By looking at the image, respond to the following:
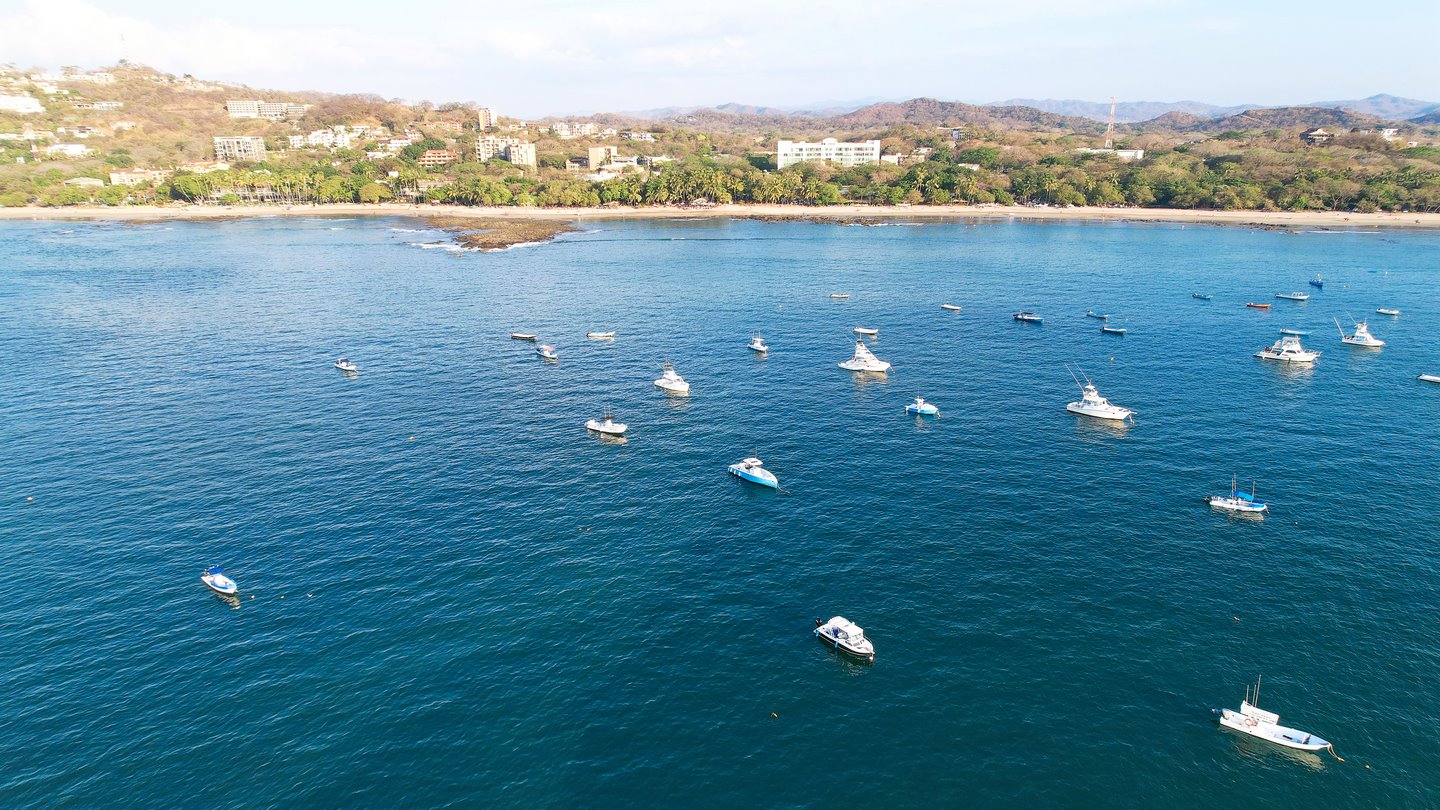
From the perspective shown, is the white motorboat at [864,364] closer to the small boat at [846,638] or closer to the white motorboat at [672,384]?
the white motorboat at [672,384]

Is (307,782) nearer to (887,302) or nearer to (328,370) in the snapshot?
(328,370)

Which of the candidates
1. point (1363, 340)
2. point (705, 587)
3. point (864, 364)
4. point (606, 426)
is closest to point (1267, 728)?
point (705, 587)

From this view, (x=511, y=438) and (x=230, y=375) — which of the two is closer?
(x=511, y=438)

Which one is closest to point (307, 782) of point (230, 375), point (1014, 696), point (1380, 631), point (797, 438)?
point (1014, 696)

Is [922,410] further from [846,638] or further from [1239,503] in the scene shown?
[846,638]

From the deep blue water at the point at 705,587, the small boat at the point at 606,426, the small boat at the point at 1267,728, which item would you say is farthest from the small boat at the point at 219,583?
the small boat at the point at 1267,728

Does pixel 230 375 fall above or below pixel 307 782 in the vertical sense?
above
